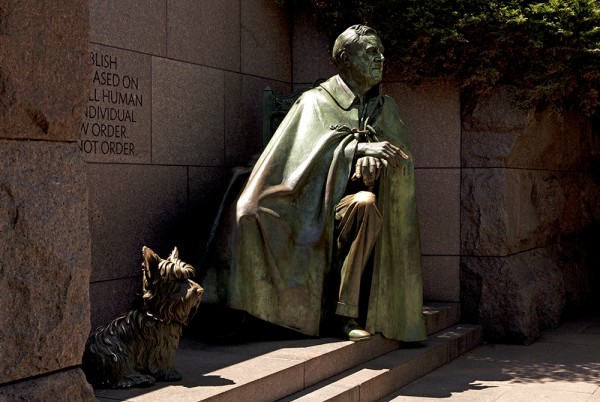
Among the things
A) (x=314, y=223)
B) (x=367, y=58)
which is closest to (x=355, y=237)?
(x=314, y=223)

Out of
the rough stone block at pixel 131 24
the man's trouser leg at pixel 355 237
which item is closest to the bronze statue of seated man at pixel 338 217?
the man's trouser leg at pixel 355 237

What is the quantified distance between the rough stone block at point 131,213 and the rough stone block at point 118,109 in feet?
0.36

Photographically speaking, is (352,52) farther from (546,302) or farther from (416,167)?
(546,302)

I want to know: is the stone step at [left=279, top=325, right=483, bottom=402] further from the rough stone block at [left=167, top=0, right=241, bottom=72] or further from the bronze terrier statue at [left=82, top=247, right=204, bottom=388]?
the rough stone block at [left=167, top=0, right=241, bottom=72]

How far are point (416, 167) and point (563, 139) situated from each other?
1.81 meters

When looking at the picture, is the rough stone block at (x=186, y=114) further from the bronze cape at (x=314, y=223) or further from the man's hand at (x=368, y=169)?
the man's hand at (x=368, y=169)

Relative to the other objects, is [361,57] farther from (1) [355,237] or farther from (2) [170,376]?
(2) [170,376]

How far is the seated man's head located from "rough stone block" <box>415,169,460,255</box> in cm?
179

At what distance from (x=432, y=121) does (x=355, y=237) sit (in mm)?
2334

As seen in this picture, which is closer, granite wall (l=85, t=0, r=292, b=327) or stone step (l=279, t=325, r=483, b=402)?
stone step (l=279, t=325, r=483, b=402)

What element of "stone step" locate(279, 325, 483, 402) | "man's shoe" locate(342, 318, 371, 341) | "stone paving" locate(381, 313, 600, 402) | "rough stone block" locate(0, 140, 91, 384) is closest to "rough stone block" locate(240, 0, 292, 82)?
"man's shoe" locate(342, 318, 371, 341)

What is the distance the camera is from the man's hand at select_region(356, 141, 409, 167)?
6.24 m

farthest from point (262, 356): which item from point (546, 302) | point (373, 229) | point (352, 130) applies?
point (546, 302)

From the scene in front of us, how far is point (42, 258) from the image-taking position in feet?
10.5
